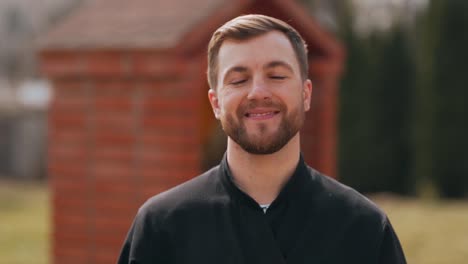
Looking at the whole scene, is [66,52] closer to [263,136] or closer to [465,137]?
[263,136]

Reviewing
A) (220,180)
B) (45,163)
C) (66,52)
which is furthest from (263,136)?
(45,163)

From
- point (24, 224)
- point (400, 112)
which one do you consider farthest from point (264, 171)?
point (400, 112)

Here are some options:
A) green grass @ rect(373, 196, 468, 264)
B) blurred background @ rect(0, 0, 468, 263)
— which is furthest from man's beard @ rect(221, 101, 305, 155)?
blurred background @ rect(0, 0, 468, 263)

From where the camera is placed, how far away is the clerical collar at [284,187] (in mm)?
2232

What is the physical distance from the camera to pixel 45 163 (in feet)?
66.2

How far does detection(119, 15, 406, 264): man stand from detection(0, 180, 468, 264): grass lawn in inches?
258

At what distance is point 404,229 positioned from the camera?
1039cm

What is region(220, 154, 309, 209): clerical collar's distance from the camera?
2232 millimetres

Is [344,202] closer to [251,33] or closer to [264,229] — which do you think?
[264,229]

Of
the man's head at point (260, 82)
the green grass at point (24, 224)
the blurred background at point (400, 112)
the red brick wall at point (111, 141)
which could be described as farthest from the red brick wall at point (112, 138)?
the blurred background at point (400, 112)

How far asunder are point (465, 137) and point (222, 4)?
10.6 meters

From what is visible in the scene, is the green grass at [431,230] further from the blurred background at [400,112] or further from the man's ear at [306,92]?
the man's ear at [306,92]

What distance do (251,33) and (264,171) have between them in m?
0.38

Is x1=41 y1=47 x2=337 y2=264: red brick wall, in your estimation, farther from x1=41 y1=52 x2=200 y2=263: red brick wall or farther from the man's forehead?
the man's forehead
